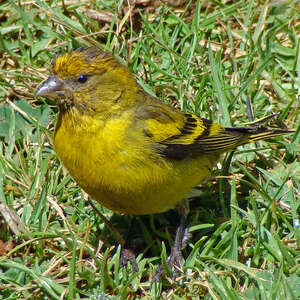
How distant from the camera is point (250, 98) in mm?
6438

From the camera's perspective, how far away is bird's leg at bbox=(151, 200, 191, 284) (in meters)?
5.08

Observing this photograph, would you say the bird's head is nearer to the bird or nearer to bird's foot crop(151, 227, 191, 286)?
the bird

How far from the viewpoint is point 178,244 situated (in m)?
5.32

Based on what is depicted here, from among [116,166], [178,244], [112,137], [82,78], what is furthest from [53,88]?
[178,244]

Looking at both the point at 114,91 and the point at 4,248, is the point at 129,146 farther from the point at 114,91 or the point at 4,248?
the point at 4,248

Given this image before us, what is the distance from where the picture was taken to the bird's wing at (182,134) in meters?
5.04

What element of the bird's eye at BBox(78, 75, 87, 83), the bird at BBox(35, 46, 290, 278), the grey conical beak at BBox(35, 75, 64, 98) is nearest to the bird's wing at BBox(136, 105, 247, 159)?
the bird at BBox(35, 46, 290, 278)

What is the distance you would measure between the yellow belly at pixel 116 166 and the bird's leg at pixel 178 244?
19.2 inches

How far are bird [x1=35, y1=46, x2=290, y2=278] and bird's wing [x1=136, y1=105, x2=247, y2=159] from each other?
0.04 ft

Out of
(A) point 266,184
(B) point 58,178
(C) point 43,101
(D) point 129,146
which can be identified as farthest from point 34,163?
(A) point 266,184

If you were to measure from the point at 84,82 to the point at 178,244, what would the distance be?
165 cm

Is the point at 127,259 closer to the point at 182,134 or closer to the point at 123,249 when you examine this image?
the point at 123,249

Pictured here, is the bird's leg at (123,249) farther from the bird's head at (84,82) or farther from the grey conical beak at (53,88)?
the grey conical beak at (53,88)

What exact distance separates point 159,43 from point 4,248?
275 centimetres
